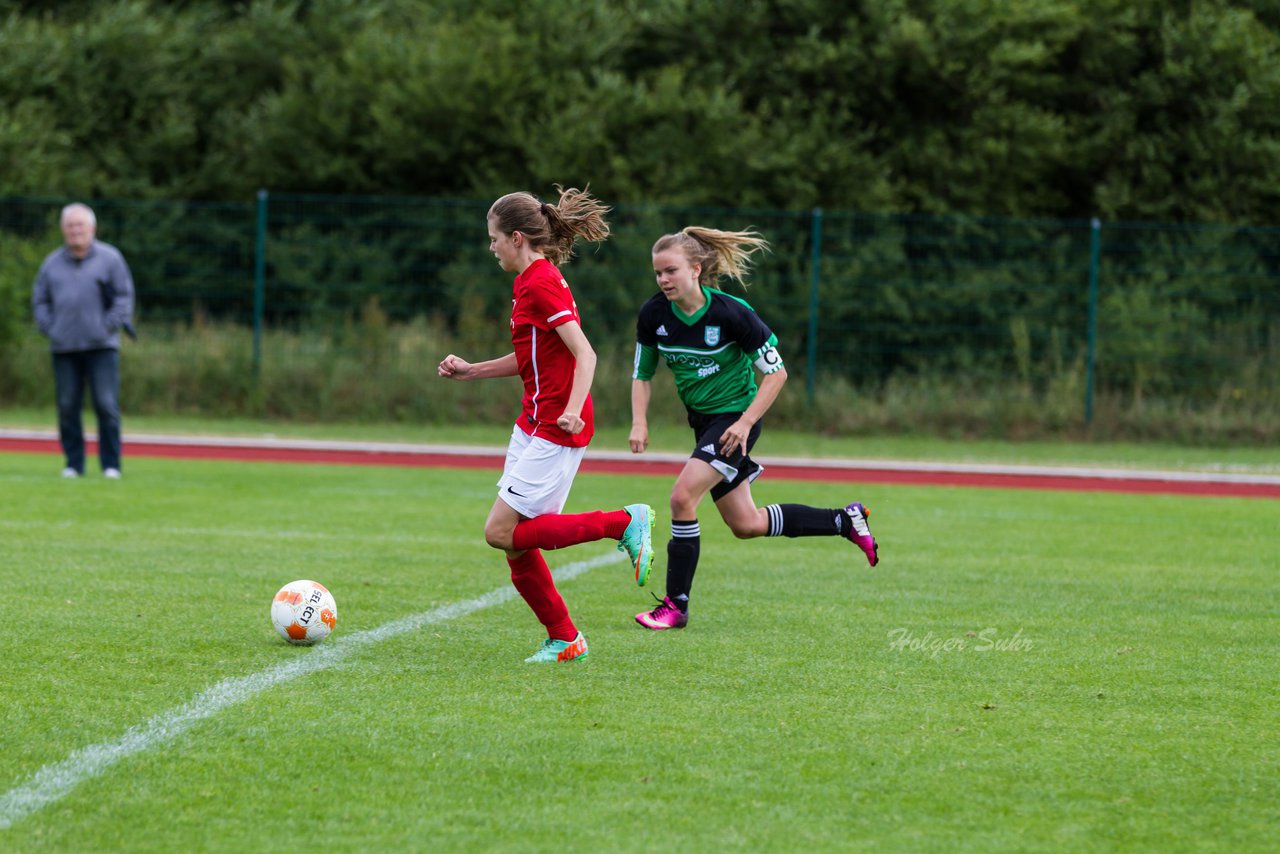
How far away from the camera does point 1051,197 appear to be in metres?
22.8

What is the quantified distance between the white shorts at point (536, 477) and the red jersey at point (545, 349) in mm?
41

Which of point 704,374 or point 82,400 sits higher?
point 704,374

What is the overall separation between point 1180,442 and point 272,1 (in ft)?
57.2

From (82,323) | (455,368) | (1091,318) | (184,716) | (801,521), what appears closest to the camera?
(184,716)

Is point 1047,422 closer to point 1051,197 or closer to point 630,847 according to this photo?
point 1051,197

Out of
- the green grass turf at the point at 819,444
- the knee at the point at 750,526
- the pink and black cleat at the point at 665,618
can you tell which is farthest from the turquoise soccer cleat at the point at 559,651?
the green grass turf at the point at 819,444

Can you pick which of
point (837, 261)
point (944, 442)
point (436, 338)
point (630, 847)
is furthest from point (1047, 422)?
point (630, 847)

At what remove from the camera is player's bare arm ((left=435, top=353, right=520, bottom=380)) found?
623cm

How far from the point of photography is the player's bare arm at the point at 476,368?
6.23 m

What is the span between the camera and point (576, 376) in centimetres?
564

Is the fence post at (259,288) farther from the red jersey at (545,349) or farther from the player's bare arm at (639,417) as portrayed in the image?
the red jersey at (545,349)

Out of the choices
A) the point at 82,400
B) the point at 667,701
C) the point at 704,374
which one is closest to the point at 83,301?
the point at 82,400

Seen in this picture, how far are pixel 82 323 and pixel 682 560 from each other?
23.7 feet

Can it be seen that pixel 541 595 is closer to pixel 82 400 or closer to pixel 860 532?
pixel 860 532
